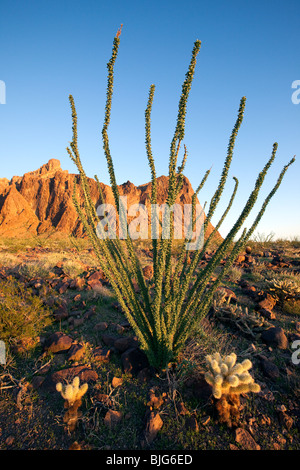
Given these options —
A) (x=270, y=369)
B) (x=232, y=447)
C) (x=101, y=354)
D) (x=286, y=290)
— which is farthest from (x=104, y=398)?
(x=286, y=290)

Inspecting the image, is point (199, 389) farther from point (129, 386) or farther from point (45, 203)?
point (45, 203)

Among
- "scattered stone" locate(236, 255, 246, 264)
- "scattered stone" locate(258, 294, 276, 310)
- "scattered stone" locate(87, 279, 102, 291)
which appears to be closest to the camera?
"scattered stone" locate(258, 294, 276, 310)

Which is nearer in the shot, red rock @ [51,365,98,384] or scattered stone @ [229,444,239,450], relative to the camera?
scattered stone @ [229,444,239,450]

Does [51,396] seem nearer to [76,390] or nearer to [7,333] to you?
[76,390]

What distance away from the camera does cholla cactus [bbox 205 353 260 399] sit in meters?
1.93

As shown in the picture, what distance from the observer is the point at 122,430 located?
2014 mm

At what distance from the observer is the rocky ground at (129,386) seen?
6.35 ft

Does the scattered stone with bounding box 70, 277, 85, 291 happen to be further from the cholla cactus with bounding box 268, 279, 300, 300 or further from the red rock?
the cholla cactus with bounding box 268, 279, 300, 300

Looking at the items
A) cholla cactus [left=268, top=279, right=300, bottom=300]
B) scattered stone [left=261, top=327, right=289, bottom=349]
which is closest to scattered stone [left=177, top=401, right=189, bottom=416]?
scattered stone [left=261, top=327, right=289, bottom=349]

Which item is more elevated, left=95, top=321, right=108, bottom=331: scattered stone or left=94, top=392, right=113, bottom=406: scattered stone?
left=95, top=321, right=108, bottom=331: scattered stone

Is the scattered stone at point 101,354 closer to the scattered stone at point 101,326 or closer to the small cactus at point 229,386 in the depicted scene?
the scattered stone at point 101,326

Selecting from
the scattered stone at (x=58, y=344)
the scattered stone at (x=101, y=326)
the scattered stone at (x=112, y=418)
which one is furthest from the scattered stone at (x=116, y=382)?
the scattered stone at (x=101, y=326)

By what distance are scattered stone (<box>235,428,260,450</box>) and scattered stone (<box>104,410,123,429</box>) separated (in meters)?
1.03
